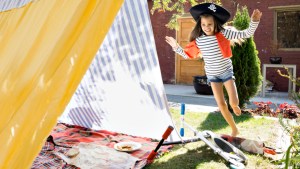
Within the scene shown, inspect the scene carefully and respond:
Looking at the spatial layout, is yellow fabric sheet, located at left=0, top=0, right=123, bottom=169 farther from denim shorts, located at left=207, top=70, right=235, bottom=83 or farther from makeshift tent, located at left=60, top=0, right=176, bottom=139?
denim shorts, located at left=207, top=70, right=235, bottom=83

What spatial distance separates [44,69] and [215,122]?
426 cm

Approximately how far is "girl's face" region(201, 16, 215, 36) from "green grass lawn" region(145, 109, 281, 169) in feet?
4.40

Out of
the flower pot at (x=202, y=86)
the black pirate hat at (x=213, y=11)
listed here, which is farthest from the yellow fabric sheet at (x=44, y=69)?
the flower pot at (x=202, y=86)

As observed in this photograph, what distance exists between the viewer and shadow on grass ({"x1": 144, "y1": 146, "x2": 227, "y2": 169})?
10.8ft

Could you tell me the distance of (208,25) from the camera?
3.77 m

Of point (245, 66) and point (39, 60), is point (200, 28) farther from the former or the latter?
point (39, 60)

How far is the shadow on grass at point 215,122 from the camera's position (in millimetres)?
5020

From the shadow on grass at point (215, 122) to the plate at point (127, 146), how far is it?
55.8 inches

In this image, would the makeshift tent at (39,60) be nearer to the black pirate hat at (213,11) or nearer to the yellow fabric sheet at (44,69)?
the yellow fabric sheet at (44,69)

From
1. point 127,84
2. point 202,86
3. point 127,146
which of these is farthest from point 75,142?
point 202,86

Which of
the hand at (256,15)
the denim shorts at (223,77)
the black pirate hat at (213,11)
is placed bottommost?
the denim shorts at (223,77)

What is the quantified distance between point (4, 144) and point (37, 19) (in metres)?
0.80

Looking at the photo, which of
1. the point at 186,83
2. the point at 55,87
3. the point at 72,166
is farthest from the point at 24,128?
the point at 186,83

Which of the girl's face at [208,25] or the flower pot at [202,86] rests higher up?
the girl's face at [208,25]
